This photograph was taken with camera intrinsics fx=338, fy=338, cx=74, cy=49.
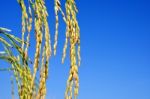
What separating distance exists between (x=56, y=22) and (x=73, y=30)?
0.11 metres

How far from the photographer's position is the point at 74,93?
5.78ft

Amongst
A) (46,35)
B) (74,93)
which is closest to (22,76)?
(46,35)

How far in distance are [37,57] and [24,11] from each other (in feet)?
1.57

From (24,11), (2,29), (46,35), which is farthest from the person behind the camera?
(2,29)

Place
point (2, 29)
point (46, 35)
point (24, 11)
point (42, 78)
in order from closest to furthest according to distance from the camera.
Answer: point (42, 78), point (46, 35), point (24, 11), point (2, 29)

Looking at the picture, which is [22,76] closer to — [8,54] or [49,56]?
[8,54]

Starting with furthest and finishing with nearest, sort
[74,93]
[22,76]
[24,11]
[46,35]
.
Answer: [22,76]
[24,11]
[46,35]
[74,93]

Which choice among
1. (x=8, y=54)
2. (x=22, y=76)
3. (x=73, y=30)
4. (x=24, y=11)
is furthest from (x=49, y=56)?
(x=8, y=54)

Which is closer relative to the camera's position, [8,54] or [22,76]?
[22,76]

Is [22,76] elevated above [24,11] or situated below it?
below

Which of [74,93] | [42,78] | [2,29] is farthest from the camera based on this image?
[2,29]

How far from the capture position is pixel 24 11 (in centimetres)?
228

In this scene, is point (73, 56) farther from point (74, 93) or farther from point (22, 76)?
point (22, 76)

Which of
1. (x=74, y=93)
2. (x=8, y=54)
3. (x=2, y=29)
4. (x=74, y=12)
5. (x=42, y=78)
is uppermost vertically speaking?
(x=2, y=29)
